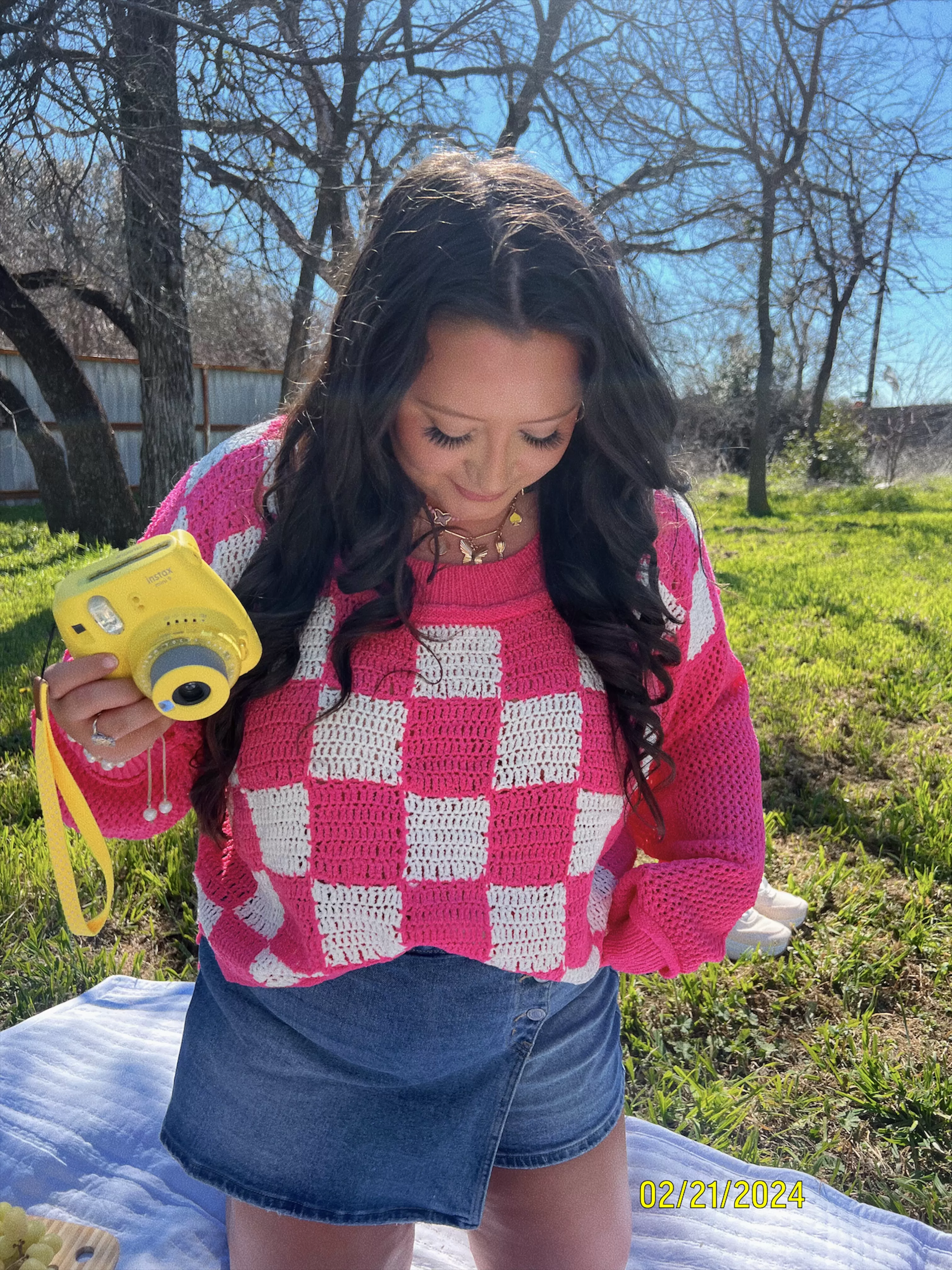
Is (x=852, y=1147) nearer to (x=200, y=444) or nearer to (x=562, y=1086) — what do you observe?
(x=562, y=1086)

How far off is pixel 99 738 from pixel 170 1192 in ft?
4.03

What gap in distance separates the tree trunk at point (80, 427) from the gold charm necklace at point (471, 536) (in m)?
6.26

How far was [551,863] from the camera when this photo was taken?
1377 mm

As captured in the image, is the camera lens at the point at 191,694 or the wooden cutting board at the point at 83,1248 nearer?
the camera lens at the point at 191,694

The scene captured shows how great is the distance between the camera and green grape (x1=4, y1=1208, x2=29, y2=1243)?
1.29 m

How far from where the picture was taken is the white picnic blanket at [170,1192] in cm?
173

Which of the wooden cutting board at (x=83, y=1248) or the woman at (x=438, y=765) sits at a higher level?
the woman at (x=438, y=765)

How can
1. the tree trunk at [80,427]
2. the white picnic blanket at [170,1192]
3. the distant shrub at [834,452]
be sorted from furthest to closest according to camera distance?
1. the distant shrub at [834,452]
2. the tree trunk at [80,427]
3. the white picnic blanket at [170,1192]

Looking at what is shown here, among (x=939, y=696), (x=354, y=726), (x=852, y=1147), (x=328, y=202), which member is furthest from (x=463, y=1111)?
(x=328, y=202)

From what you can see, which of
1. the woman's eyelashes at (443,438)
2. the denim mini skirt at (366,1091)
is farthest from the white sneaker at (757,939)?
the woman's eyelashes at (443,438)

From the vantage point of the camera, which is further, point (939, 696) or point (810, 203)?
point (810, 203)

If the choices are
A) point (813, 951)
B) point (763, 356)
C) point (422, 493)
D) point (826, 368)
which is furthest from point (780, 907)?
point (826, 368)

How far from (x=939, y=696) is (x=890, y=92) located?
291 inches

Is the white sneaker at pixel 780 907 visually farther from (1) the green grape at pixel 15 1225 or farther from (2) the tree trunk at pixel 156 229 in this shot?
(2) the tree trunk at pixel 156 229
